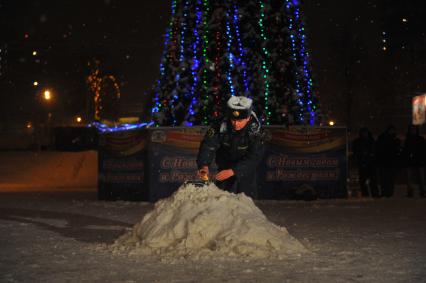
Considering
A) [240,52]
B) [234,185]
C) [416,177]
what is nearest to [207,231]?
[234,185]

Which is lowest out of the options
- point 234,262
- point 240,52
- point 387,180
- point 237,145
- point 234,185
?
point 234,262

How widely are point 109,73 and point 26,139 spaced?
10330 millimetres

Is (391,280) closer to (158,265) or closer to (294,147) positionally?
(158,265)

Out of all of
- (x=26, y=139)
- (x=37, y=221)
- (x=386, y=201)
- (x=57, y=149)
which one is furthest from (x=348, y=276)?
(x=26, y=139)

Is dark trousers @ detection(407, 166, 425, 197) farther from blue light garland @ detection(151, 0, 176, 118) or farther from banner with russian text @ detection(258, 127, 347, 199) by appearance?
blue light garland @ detection(151, 0, 176, 118)

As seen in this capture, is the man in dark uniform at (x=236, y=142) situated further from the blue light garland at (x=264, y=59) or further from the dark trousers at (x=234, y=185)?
the blue light garland at (x=264, y=59)

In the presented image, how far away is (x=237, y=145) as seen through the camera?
8578 millimetres

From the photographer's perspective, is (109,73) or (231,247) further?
(109,73)

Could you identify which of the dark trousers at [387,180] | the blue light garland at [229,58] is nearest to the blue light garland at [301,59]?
the blue light garland at [229,58]

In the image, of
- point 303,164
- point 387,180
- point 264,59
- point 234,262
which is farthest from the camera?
point 264,59

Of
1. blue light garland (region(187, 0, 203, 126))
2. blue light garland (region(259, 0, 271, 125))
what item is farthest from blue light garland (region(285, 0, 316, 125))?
blue light garland (region(187, 0, 203, 126))

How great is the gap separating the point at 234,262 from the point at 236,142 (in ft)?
6.14

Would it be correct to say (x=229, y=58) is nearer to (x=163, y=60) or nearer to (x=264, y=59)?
(x=264, y=59)

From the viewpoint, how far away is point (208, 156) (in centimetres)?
850
